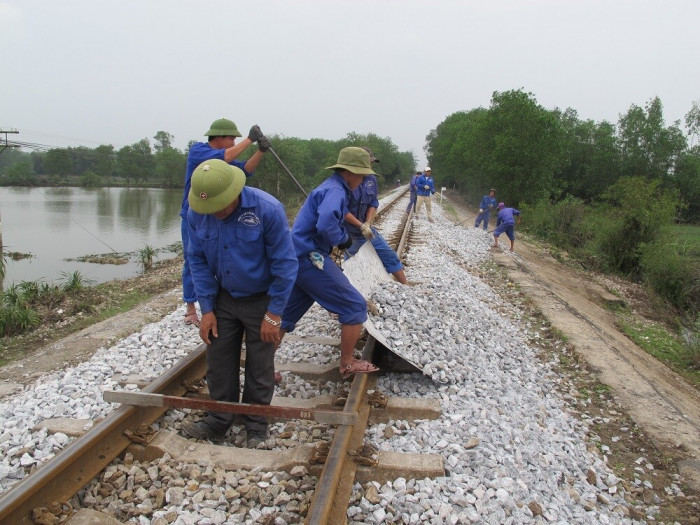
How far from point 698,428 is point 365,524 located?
3.19m

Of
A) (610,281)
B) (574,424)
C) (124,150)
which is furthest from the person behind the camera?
(124,150)

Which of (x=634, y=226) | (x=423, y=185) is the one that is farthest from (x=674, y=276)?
(x=423, y=185)

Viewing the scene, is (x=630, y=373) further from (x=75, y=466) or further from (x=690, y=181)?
(x=690, y=181)

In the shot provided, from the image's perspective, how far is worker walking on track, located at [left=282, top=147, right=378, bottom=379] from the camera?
390 cm

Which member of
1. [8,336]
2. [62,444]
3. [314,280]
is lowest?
[8,336]

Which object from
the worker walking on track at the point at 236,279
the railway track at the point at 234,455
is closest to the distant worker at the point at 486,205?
the railway track at the point at 234,455

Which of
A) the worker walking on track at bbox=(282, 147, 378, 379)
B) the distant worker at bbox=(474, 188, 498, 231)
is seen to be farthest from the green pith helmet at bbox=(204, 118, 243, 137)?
the distant worker at bbox=(474, 188, 498, 231)

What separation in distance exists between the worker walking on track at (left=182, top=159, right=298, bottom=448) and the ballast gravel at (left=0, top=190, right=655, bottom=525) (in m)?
0.33

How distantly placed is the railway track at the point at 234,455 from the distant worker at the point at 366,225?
203 centimetres

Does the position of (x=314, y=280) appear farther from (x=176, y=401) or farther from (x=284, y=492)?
(x=284, y=492)

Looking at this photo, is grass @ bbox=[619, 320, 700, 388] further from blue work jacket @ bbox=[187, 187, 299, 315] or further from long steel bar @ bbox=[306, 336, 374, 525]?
blue work jacket @ bbox=[187, 187, 299, 315]

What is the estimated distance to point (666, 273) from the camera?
11805 mm

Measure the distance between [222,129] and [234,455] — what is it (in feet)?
9.05

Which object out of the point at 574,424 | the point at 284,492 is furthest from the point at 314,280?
the point at 574,424
